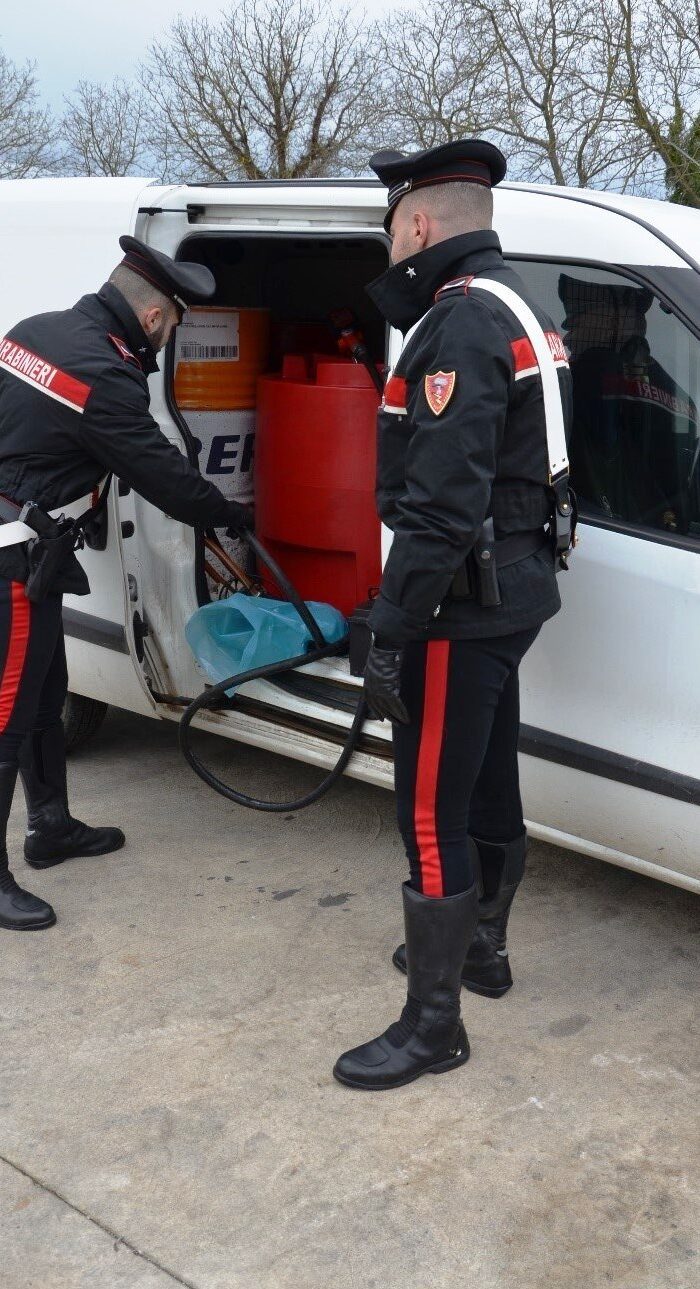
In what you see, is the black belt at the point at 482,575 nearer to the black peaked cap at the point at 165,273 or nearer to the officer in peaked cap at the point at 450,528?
the officer in peaked cap at the point at 450,528

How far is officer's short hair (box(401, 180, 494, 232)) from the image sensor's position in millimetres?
2279

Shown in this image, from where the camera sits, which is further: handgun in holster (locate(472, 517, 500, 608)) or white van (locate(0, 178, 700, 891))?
white van (locate(0, 178, 700, 891))

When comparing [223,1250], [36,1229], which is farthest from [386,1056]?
[36,1229]

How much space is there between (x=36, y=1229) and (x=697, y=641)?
1.63m

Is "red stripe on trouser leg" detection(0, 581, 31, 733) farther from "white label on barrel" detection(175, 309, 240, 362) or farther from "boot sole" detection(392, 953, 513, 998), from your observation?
"boot sole" detection(392, 953, 513, 998)

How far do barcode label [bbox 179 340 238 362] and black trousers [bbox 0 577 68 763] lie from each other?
0.95 meters

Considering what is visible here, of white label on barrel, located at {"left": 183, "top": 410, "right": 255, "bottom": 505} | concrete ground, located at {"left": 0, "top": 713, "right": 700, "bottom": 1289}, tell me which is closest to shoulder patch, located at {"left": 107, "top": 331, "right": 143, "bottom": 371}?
white label on barrel, located at {"left": 183, "top": 410, "right": 255, "bottom": 505}

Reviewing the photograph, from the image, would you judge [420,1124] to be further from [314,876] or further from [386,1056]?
[314,876]

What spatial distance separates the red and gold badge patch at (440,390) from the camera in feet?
6.93

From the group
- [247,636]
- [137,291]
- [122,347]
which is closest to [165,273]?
[137,291]

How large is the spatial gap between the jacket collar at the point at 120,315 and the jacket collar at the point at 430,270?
32.8 inches

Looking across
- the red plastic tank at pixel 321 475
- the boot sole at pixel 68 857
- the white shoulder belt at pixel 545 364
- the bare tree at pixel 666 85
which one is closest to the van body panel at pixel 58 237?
the red plastic tank at pixel 321 475

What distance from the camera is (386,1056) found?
248 centimetres

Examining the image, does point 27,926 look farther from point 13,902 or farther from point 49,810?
point 49,810
